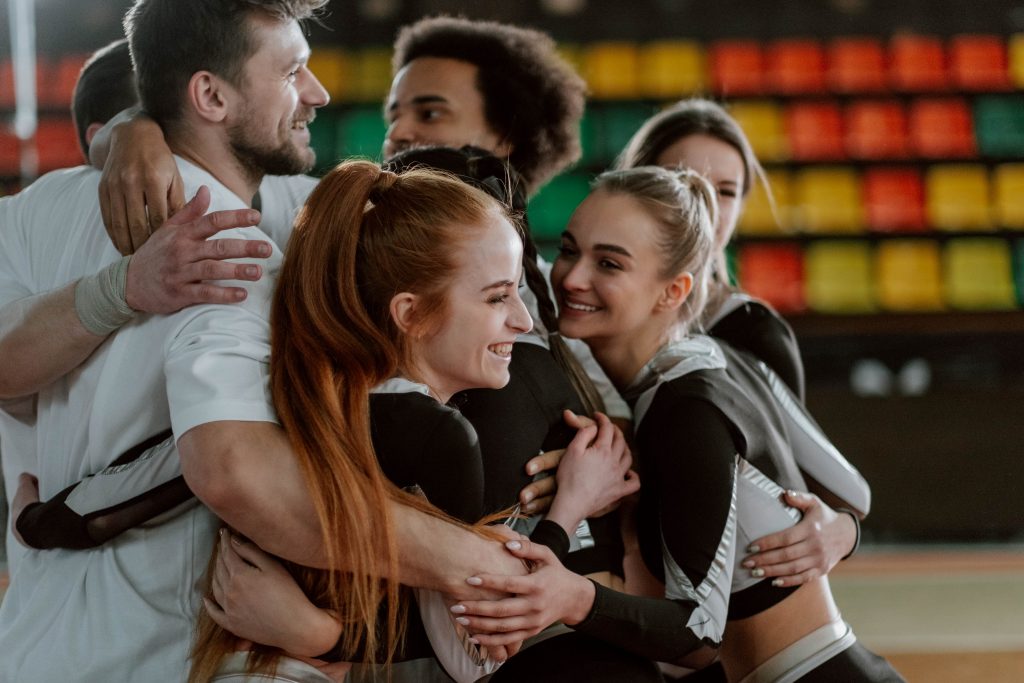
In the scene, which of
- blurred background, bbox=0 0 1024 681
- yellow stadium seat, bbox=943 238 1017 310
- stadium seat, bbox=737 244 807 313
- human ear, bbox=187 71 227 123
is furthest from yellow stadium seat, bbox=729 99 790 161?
human ear, bbox=187 71 227 123

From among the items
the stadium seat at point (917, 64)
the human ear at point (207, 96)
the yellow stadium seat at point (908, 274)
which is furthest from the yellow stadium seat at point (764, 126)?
the human ear at point (207, 96)

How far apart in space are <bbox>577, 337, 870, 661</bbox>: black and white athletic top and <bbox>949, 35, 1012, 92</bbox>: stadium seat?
390 centimetres

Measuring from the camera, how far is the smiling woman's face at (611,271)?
1.90 meters

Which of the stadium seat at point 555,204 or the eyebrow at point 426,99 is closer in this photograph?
the eyebrow at point 426,99

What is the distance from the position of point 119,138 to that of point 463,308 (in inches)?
25.2

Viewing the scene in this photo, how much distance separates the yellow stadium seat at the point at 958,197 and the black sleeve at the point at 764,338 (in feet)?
10.4

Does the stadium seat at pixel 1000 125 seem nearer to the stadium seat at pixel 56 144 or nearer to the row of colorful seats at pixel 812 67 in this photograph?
the row of colorful seats at pixel 812 67

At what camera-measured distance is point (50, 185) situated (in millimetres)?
1789

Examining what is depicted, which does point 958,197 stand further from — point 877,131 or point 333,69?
point 333,69

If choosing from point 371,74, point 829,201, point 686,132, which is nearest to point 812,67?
point 829,201

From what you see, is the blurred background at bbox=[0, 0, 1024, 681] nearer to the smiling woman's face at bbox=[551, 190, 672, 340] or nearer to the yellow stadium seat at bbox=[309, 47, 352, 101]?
the yellow stadium seat at bbox=[309, 47, 352, 101]

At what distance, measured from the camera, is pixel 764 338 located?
230cm

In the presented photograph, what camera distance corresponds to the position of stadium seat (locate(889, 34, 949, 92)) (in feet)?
16.8

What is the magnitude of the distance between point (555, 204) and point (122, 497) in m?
3.78
